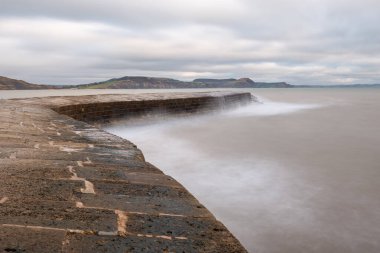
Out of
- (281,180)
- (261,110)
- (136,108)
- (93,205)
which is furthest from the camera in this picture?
(261,110)

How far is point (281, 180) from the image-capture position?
5918 millimetres

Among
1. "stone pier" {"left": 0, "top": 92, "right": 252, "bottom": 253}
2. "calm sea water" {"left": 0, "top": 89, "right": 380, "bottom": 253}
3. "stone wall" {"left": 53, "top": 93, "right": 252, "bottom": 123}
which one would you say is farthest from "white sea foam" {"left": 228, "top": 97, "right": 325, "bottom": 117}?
"stone pier" {"left": 0, "top": 92, "right": 252, "bottom": 253}

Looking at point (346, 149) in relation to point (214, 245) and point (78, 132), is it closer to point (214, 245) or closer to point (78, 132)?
point (78, 132)

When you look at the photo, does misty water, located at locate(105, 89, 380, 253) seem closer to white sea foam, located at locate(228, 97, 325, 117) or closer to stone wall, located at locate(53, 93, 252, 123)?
stone wall, located at locate(53, 93, 252, 123)

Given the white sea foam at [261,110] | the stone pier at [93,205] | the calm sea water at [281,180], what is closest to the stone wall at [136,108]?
the calm sea water at [281,180]

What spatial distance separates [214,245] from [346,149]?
320 inches

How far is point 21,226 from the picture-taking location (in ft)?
5.28

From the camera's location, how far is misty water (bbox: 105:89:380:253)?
3.79m

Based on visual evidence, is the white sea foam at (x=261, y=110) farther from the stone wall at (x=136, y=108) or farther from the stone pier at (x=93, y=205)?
the stone pier at (x=93, y=205)

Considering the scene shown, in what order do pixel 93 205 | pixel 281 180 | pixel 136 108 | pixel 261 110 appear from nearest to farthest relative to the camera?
pixel 93 205 → pixel 281 180 → pixel 136 108 → pixel 261 110

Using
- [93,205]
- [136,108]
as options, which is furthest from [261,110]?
[93,205]

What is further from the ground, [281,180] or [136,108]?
[136,108]

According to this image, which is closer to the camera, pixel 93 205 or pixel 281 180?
pixel 93 205

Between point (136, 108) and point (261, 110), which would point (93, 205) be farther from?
point (261, 110)
